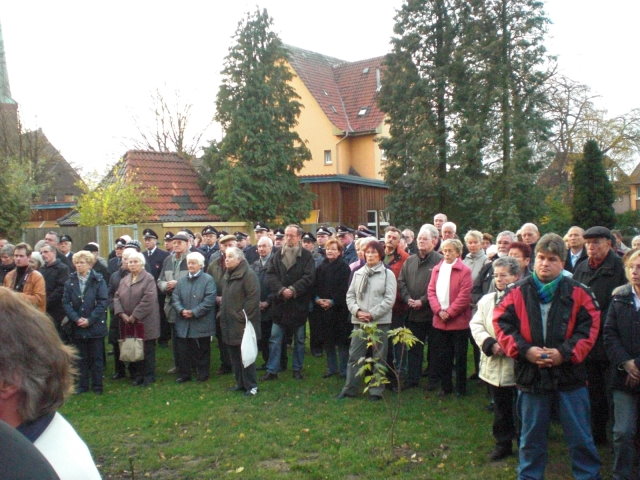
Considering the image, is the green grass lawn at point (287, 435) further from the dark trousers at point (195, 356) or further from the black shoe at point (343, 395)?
the dark trousers at point (195, 356)

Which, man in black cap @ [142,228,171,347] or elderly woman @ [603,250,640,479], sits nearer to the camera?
elderly woman @ [603,250,640,479]

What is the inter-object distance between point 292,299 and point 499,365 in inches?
160

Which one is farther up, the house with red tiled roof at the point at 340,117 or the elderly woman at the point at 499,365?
the house with red tiled roof at the point at 340,117

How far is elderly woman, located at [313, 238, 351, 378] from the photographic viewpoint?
30.4ft

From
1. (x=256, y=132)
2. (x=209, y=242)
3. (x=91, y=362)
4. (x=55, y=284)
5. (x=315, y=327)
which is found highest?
(x=256, y=132)

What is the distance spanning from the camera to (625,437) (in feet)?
16.1

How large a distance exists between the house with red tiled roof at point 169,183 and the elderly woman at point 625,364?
20.1 metres

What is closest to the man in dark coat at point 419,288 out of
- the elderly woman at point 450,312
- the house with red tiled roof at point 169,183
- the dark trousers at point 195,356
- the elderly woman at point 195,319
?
the elderly woman at point 450,312

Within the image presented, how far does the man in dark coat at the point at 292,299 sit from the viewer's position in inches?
368

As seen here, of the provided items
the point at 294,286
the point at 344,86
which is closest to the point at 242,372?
the point at 294,286

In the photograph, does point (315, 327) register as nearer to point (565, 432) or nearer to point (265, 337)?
point (265, 337)

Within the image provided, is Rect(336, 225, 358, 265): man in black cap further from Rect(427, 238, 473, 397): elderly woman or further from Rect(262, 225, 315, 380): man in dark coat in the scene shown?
Rect(427, 238, 473, 397): elderly woman

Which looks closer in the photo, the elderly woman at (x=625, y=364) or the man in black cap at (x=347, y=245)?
the elderly woman at (x=625, y=364)

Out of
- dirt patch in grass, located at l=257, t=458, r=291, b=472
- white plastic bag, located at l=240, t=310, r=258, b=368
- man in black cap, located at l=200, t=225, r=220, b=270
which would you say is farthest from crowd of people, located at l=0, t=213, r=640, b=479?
dirt patch in grass, located at l=257, t=458, r=291, b=472
